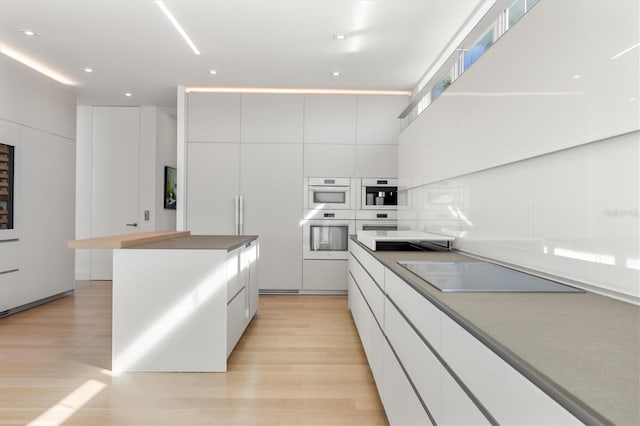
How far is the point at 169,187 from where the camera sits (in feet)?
21.1

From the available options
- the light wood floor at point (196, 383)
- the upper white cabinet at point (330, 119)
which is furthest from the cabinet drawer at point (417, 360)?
the upper white cabinet at point (330, 119)

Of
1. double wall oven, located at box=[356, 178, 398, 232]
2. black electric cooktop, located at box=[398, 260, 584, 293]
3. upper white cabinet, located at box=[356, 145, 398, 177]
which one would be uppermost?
upper white cabinet, located at box=[356, 145, 398, 177]

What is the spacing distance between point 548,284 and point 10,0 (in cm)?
406

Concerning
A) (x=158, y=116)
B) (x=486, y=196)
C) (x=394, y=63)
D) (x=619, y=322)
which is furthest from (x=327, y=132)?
(x=619, y=322)

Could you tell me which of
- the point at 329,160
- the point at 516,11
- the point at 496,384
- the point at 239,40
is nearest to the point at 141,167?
the point at 329,160

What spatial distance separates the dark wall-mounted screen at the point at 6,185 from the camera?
401 cm

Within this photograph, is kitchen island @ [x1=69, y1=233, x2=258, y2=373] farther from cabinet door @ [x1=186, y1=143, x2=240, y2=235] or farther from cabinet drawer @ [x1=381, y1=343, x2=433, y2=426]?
cabinet door @ [x1=186, y1=143, x2=240, y2=235]

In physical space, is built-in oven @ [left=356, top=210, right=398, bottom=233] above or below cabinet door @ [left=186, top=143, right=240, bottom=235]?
below

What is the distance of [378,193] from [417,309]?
3.81 m

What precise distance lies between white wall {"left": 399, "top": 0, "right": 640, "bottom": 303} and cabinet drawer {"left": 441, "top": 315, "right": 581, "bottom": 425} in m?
0.62

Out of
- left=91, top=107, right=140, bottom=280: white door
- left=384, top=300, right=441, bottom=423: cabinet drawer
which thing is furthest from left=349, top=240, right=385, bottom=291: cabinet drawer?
left=91, top=107, right=140, bottom=280: white door

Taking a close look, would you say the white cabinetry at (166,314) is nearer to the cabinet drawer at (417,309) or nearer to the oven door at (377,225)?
the cabinet drawer at (417,309)

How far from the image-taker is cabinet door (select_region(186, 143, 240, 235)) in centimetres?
520

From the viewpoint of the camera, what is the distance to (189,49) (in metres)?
3.93
